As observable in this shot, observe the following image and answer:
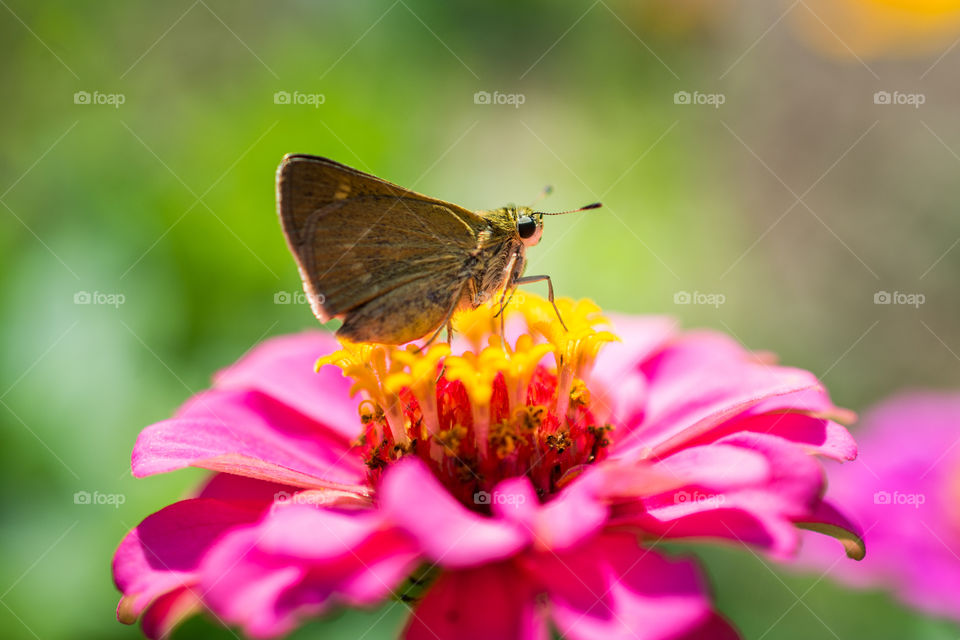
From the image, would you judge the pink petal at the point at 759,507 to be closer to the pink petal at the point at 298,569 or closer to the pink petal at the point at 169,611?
the pink petal at the point at 298,569

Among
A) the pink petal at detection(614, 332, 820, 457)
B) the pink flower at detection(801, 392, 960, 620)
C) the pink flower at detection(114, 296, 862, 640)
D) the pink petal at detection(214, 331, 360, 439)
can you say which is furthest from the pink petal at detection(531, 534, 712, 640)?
the pink flower at detection(801, 392, 960, 620)

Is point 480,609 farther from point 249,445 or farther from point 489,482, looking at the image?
point 249,445

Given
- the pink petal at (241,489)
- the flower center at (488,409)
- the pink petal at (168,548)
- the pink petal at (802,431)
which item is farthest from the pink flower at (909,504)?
the pink petal at (168,548)

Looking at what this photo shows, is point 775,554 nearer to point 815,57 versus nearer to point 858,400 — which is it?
point 858,400

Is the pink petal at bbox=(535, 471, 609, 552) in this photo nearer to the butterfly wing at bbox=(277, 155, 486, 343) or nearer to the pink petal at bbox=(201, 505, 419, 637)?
the pink petal at bbox=(201, 505, 419, 637)

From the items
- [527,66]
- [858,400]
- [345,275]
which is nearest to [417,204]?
[345,275]
